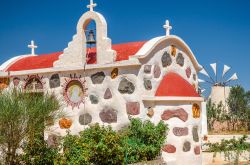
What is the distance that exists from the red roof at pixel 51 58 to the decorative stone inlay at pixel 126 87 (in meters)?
0.70

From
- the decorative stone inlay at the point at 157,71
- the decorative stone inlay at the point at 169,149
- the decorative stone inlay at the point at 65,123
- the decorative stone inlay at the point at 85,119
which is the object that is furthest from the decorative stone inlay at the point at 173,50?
the decorative stone inlay at the point at 65,123

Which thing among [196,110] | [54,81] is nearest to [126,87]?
[196,110]

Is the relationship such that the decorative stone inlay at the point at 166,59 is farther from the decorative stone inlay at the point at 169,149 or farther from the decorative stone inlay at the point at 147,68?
the decorative stone inlay at the point at 169,149

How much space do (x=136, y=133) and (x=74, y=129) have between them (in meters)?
2.55

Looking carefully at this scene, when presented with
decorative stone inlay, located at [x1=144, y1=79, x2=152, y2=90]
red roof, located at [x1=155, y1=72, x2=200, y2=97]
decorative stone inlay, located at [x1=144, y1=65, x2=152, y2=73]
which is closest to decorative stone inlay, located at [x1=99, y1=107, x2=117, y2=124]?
decorative stone inlay, located at [x1=144, y1=79, x2=152, y2=90]

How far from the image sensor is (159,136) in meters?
10.7

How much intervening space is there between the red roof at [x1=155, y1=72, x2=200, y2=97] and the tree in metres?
3.35

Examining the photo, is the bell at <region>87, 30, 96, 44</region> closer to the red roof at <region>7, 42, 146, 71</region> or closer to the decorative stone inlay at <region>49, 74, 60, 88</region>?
the red roof at <region>7, 42, 146, 71</region>

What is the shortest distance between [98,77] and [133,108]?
1549 mm

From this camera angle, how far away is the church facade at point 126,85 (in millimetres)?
11086

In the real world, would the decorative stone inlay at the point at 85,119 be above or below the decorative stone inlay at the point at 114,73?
below

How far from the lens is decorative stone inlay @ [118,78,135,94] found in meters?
11.1

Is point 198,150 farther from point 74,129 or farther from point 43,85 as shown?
point 43,85

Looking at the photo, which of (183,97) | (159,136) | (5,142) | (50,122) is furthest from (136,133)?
(5,142)
